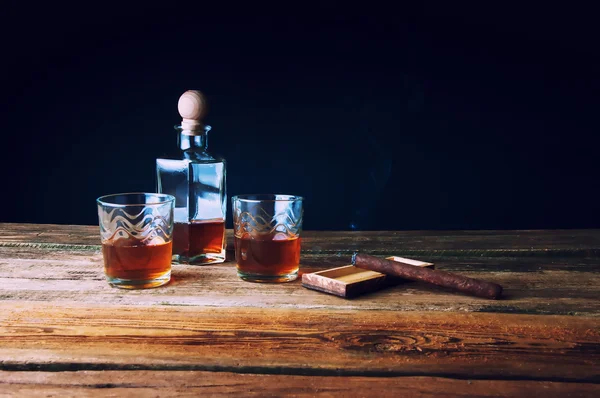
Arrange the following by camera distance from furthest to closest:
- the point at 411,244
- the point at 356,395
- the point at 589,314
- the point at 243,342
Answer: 1. the point at 411,244
2. the point at 589,314
3. the point at 243,342
4. the point at 356,395

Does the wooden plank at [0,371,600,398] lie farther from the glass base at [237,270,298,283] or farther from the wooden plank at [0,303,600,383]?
the glass base at [237,270,298,283]

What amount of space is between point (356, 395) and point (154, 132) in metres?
1.60

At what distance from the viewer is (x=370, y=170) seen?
2.17 meters

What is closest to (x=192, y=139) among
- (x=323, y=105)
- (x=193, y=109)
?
(x=193, y=109)

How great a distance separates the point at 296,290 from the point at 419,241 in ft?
1.62

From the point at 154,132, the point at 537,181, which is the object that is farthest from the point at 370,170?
the point at 154,132

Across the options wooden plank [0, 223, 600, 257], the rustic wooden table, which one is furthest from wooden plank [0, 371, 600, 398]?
wooden plank [0, 223, 600, 257]

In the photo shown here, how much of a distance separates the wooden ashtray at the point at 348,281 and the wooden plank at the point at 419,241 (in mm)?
256

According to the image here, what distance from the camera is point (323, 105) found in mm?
2113

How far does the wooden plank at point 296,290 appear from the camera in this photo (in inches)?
37.3

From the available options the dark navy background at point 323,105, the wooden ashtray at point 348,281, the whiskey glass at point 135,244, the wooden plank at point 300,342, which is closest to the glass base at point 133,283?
the whiskey glass at point 135,244

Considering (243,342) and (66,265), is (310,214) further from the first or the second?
(243,342)

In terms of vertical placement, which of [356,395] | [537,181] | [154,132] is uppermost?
[154,132]

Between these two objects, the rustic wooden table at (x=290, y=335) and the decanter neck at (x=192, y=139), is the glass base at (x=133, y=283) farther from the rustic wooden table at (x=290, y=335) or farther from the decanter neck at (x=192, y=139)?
the decanter neck at (x=192, y=139)
